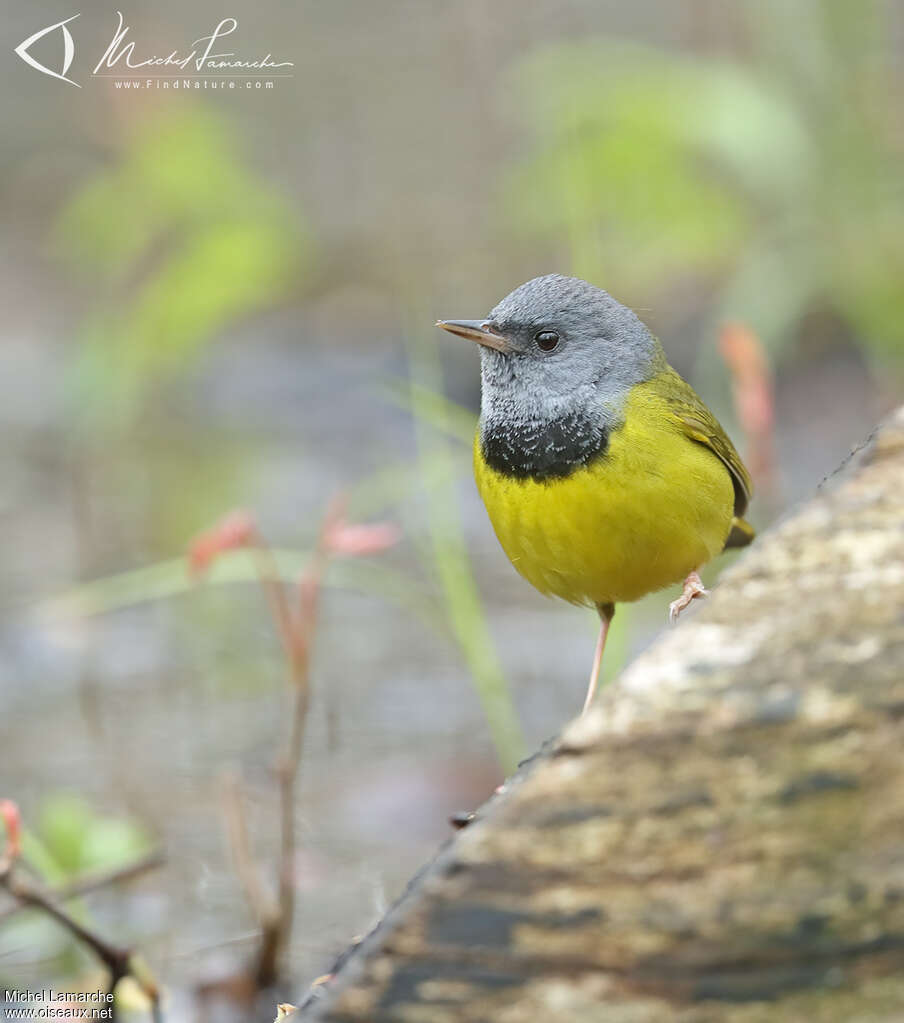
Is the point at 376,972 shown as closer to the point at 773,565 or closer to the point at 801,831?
the point at 801,831

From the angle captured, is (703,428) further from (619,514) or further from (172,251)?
(172,251)

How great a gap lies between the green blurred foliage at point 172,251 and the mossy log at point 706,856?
5485 mm

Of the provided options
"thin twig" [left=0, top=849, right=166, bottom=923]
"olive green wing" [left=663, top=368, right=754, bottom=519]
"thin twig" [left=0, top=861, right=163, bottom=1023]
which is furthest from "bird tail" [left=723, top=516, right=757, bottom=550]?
"thin twig" [left=0, top=861, right=163, bottom=1023]

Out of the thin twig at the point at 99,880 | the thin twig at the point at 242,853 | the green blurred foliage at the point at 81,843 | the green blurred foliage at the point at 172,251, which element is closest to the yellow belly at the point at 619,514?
the thin twig at the point at 242,853

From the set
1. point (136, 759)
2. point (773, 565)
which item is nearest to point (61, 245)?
point (136, 759)

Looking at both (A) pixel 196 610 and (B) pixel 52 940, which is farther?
(A) pixel 196 610

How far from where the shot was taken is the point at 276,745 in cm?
568

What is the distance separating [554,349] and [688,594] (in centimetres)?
67

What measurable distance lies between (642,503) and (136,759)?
284 cm

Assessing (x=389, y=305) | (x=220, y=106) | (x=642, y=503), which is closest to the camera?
(x=642, y=503)

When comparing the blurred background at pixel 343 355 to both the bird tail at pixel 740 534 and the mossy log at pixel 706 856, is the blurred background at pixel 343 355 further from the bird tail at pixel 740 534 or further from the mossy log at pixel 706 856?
the mossy log at pixel 706 856

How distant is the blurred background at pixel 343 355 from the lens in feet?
16.1

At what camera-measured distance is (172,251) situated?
9.33 metres

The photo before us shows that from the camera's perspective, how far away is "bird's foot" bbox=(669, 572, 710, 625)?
3.46 m
